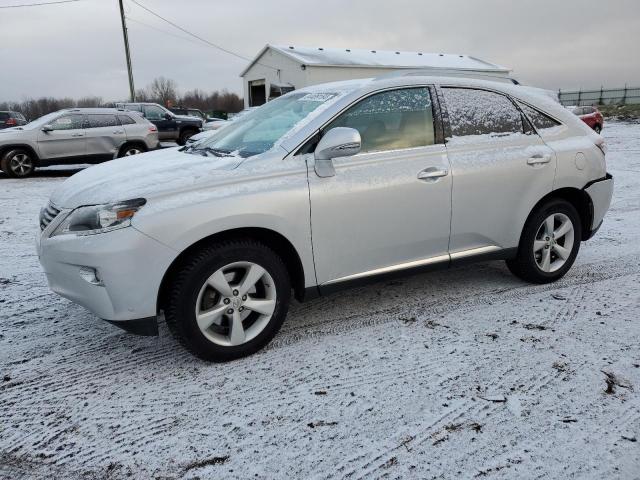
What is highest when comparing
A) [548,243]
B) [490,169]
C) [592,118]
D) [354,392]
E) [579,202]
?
[592,118]

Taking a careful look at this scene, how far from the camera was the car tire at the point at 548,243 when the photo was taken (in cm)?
427

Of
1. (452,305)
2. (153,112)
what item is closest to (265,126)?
(452,305)

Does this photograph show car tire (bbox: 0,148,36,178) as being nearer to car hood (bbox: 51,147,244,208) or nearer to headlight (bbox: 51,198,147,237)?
car hood (bbox: 51,147,244,208)

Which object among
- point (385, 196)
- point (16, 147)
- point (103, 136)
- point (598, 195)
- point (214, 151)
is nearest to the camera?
point (385, 196)

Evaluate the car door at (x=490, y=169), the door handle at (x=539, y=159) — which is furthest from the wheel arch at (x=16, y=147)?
the door handle at (x=539, y=159)

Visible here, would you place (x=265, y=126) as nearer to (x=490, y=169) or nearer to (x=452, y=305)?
(x=490, y=169)

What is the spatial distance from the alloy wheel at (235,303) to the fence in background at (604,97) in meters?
48.2

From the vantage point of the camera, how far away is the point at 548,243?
14.4ft

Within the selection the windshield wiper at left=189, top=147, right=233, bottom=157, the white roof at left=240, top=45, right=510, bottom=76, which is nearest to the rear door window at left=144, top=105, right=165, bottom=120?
the white roof at left=240, top=45, right=510, bottom=76

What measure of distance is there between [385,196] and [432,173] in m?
0.43

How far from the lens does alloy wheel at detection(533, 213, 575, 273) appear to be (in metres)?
4.33

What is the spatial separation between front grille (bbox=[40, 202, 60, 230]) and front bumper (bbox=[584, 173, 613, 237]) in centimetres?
411

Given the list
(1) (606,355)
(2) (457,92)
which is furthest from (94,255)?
(1) (606,355)

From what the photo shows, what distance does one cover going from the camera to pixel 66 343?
11.6 feet
